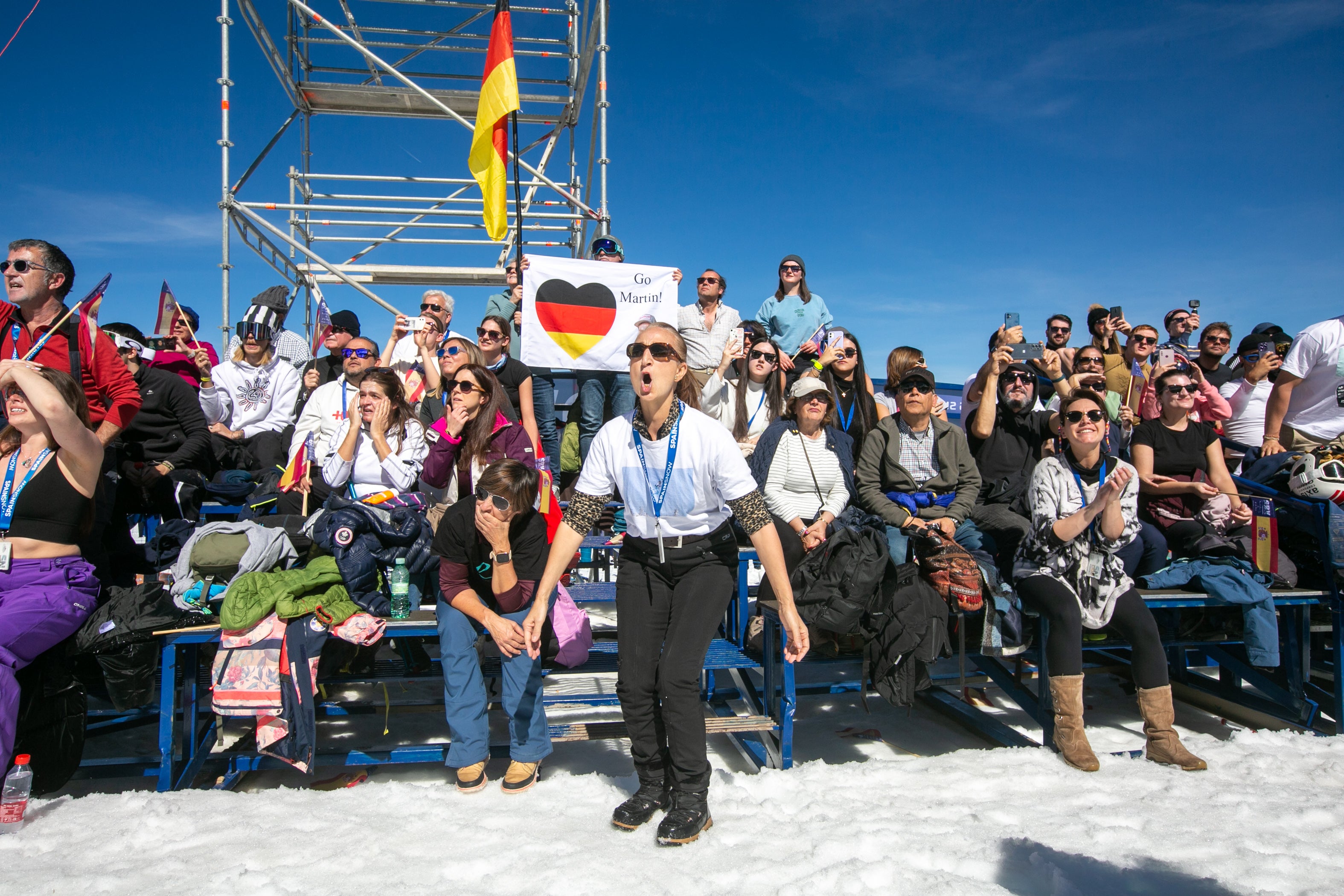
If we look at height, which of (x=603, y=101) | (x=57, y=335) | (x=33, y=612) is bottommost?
(x=33, y=612)

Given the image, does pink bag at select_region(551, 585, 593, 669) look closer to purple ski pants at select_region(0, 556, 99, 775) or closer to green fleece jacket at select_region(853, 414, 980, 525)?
green fleece jacket at select_region(853, 414, 980, 525)

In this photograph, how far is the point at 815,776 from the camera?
11.9ft

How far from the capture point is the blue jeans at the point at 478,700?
3473 mm

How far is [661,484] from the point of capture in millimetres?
3123

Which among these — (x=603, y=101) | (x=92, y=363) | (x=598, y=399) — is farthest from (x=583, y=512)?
(x=603, y=101)

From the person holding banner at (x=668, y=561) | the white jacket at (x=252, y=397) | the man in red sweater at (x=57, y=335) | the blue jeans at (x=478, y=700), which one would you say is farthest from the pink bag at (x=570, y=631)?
the white jacket at (x=252, y=397)

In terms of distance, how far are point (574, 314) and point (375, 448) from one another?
260cm

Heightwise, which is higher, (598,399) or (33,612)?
(598,399)

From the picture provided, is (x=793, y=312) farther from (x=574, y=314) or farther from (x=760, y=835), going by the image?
(x=760, y=835)

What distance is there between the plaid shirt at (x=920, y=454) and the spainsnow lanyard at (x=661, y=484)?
225 centimetres

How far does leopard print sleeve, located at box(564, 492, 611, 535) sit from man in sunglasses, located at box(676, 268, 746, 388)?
3256 mm

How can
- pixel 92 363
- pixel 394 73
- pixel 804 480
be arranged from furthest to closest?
pixel 394 73 < pixel 804 480 < pixel 92 363

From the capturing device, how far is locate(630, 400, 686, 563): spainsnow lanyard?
3.11 metres

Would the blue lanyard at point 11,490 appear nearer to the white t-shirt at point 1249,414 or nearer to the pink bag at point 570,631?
the pink bag at point 570,631
